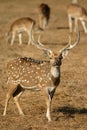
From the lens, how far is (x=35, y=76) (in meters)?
9.90

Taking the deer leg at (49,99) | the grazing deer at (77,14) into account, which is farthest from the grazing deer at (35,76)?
the grazing deer at (77,14)

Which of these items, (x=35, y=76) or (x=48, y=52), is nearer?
(x=48, y=52)

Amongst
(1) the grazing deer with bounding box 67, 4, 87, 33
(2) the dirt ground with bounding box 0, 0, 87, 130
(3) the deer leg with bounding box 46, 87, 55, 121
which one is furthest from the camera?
(1) the grazing deer with bounding box 67, 4, 87, 33

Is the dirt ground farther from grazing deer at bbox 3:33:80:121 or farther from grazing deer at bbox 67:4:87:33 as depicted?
grazing deer at bbox 67:4:87:33

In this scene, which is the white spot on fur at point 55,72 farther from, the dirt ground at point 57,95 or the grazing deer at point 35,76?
the dirt ground at point 57,95

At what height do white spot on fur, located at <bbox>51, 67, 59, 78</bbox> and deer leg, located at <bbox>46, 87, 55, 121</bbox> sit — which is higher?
white spot on fur, located at <bbox>51, 67, 59, 78</bbox>

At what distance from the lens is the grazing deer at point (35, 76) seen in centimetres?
960

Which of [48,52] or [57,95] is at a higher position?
[48,52]

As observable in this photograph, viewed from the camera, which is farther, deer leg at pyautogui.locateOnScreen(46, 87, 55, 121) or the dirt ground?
deer leg at pyautogui.locateOnScreen(46, 87, 55, 121)

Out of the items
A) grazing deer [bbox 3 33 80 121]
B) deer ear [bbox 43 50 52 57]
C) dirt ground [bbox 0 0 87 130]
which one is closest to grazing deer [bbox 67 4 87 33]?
dirt ground [bbox 0 0 87 130]

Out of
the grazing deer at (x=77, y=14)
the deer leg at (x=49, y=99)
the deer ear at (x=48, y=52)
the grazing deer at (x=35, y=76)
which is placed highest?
the deer ear at (x=48, y=52)

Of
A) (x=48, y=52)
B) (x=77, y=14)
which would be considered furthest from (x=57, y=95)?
(x=77, y=14)

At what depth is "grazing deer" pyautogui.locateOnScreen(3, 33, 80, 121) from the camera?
9602mm

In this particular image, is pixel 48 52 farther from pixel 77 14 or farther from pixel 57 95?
pixel 77 14
